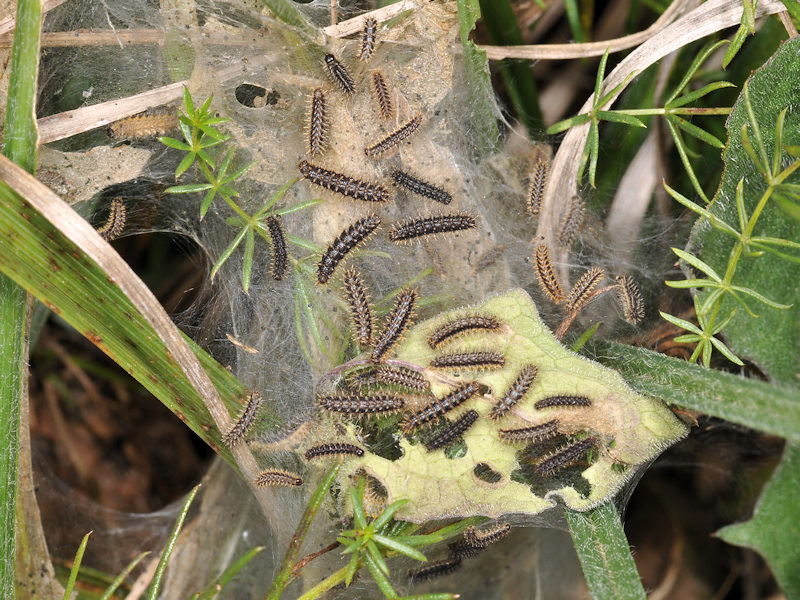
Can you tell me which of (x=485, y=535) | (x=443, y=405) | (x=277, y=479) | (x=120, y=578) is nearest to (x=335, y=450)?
(x=277, y=479)

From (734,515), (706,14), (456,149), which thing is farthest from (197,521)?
(706,14)

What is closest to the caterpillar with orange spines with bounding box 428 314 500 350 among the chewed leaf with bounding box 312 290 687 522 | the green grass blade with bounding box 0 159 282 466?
the chewed leaf with bounding box 312 290 687 522

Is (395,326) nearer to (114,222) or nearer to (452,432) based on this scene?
(452,432)

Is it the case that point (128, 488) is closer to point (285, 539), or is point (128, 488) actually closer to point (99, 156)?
point (285, 539)

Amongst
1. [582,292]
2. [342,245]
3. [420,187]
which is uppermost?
[420,187]

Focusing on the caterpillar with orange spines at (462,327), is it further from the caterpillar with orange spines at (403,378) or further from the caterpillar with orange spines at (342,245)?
the caterpillar with orange spines at (342,245)

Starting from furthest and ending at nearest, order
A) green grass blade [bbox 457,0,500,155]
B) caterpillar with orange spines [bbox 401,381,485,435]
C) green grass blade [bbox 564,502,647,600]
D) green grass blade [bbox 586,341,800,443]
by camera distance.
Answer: green grass blade [bbox 457,0,500,155]
caterpillar with orange spines [bbox 401,381,485,435]
green grass blade [bbox 564,502,647,600]
green grass blade [bbox 586,341,800,443]

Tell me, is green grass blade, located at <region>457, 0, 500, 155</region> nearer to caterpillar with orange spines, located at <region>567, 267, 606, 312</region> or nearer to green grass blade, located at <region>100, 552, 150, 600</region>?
caterpillar with orange spines, located at <region>567, 267, 606, 312</region>
